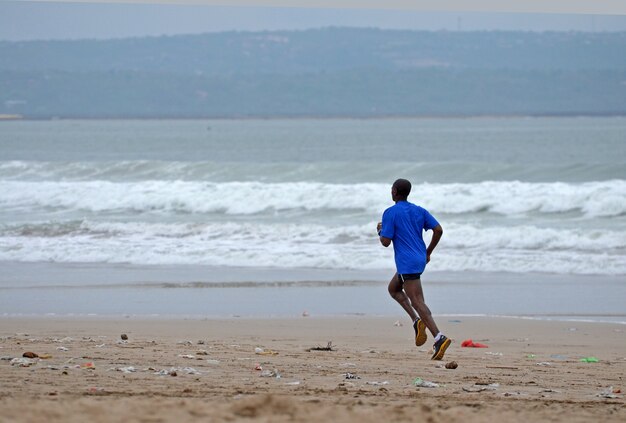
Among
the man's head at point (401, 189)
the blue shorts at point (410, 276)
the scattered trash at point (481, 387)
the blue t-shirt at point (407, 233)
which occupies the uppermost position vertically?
the man's head at point (401, 189)

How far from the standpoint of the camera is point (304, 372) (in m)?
6.23

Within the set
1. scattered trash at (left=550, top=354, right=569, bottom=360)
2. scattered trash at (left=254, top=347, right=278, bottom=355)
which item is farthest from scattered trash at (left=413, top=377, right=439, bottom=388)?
scattered trash at (left=550, top=354, right=569, bottom=360)

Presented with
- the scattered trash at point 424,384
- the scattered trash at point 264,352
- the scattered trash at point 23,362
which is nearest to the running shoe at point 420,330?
the scattered trash at point 264,352

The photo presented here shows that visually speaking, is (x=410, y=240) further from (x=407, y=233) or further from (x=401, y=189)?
(x=401, y=189)

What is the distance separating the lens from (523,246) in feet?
52.5

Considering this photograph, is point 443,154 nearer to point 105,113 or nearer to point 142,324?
point 142,324

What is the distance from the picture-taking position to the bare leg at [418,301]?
720 centimetres

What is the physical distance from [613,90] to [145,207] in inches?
7356

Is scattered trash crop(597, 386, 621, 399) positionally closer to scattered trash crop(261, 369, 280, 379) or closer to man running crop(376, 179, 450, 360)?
man running crop(376, 179, 450, 360)

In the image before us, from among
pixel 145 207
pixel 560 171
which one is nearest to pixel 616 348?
pixel 145 207

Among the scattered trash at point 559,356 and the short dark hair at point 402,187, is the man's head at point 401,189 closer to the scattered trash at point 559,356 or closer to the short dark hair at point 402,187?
the short dark hair at point 402,187

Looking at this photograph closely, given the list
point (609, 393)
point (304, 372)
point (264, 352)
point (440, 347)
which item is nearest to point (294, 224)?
point (264, 352)

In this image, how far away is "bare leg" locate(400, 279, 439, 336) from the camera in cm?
720

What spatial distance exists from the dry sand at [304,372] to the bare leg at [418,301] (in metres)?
0.25
